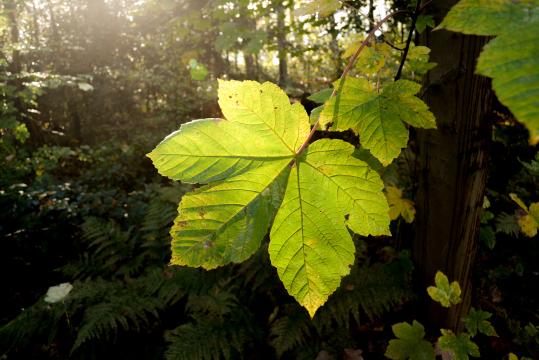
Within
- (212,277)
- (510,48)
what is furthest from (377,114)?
(212,277)

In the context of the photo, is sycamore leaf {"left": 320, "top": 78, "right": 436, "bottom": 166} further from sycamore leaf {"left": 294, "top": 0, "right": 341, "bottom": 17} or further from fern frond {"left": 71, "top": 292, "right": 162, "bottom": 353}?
fern frond {"left": 71, "top": 292, "right": 162, "bottom": 353}

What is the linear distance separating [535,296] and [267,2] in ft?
9.91

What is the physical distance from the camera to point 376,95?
0.68m

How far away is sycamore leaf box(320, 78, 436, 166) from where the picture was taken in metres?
0.64

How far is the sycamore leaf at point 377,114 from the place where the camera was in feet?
2.11

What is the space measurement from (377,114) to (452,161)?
0.98 m

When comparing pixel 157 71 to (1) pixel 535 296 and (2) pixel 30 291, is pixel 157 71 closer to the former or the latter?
(2) pixel 30 291

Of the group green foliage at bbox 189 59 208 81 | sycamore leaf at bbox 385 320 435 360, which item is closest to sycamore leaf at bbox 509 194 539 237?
sycamore leaf at bbox 385 320 435 360

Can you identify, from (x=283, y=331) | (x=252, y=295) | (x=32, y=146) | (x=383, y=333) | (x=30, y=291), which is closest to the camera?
(x=283, y=331)

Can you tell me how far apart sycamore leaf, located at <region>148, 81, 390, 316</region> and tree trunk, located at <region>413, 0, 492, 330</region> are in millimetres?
984

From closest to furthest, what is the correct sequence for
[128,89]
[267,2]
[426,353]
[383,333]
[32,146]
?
[426,353]
[267,2]
[383,333]
[32,146]
[128,89]

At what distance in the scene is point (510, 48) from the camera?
0.30m

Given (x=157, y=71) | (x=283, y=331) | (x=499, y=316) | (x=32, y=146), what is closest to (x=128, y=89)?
(x=157, y=71)

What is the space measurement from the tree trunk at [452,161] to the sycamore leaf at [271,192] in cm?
98
